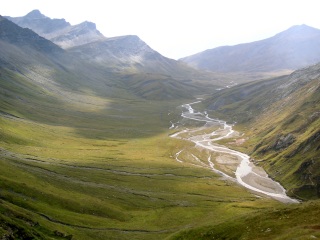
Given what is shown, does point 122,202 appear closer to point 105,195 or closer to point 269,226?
point 105,195

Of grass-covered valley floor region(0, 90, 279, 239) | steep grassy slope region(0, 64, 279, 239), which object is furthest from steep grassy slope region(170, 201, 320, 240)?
steep grassy slope region(0, 64, 279, 239)

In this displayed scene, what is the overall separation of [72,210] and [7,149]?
76.0 metres

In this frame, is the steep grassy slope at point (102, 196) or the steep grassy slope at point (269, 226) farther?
the steep grassy slope at point (102, 196)

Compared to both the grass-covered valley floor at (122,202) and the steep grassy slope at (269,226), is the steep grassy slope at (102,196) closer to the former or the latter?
the grass-covered valley floor at (122,202)

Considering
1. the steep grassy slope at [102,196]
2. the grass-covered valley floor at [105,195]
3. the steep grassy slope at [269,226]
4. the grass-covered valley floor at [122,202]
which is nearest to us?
the steep grassy slope at [269,226]

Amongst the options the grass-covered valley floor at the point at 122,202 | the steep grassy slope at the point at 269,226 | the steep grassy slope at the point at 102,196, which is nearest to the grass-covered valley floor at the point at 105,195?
the steep grassy slope at the point at 102,196

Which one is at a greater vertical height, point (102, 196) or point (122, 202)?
point (102, 196)

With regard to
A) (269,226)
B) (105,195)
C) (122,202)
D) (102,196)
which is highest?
(269,226)

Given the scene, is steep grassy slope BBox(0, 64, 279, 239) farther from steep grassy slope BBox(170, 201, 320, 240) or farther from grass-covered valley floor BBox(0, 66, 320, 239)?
steep grassy slope BBox(170, 201, 320, 240)

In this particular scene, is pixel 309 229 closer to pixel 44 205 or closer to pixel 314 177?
pixel 44 205

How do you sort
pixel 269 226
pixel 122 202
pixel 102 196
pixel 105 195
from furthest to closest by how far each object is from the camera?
1. pixel 105 195
2. pixel 102 196
3. pixel 122 202
4. pixel 269 226

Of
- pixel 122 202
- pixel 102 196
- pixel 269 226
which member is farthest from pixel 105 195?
pixel 269 226

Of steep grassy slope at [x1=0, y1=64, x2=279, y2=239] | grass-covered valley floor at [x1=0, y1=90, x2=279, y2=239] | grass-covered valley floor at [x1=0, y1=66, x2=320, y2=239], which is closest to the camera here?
grass-covered valley floor at [x1=0, y1=66, x2=320, y2=239]

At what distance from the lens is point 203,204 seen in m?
133
